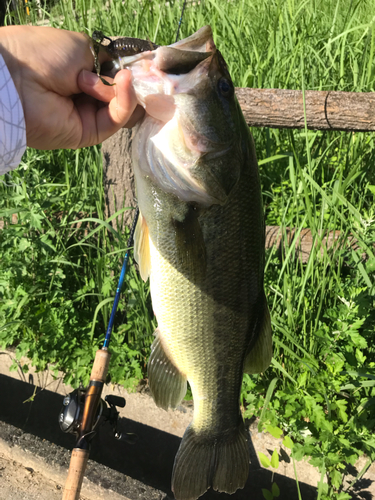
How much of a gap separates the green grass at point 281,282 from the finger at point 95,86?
93cm

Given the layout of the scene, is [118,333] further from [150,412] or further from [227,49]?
[227,49]

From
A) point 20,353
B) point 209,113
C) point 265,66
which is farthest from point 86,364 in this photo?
point 265,66

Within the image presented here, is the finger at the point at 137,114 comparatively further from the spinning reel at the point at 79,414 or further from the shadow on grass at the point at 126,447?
the shadow on grass at the point at 126,447

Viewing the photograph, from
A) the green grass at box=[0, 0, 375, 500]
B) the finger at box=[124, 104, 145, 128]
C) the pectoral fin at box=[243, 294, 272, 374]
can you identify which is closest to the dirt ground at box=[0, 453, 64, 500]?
the green grass at box=[0, 0, 375, 500]

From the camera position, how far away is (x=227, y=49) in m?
3.12

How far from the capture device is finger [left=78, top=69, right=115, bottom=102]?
4.14ft

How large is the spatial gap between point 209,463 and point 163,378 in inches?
15.3

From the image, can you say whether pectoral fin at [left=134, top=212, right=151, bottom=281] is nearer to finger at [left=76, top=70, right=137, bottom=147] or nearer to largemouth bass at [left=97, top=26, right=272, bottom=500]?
largemouth bass at [left=97, top=26, right=272, bottom=500]

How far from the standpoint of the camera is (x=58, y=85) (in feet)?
4.32

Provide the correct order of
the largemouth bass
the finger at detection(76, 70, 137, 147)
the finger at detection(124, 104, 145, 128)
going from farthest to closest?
the finger at detection(124, 104, 145, 128), the finger at detection(76, 70, 137, 147), the largemouth bass

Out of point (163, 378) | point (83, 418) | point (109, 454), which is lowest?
point (109, 454)

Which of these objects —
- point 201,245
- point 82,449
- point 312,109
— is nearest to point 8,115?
point 201,245

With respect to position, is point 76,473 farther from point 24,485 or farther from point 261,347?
point 261,347

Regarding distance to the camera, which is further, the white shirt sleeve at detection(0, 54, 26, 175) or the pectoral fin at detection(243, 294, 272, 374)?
the pectoral fin at detection(243, 294, 272, 374)
